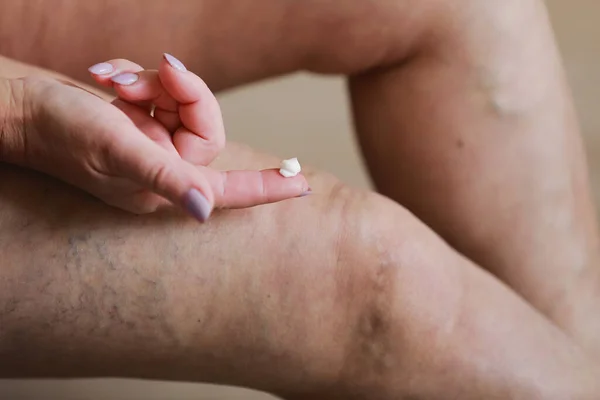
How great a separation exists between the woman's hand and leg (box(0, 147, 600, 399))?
26 mm

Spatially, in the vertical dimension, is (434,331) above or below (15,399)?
above

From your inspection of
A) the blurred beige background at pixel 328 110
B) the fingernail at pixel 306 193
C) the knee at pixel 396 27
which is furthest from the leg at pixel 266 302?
the blurred beige background at pixel 328 110

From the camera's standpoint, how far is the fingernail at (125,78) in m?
0.45

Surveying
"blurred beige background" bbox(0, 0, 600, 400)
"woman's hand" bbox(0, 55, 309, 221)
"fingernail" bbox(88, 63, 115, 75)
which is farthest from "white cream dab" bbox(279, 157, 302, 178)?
"blurred beige background" bbox(0, 0, 600, 400)

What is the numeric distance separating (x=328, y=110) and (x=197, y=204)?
77 centimetres

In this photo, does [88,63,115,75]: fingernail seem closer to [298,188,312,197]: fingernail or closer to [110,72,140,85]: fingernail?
[110,72,140,85]: fingernail

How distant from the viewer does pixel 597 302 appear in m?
0.65

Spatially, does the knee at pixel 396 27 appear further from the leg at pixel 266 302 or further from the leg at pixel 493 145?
the leg at pixel 266 302

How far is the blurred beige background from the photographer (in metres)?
1.08

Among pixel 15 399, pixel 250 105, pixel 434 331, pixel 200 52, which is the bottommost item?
pixel 15 399

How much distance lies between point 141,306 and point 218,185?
0.09 m

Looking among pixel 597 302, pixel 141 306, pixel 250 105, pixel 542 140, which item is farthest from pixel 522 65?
pixel 250 105

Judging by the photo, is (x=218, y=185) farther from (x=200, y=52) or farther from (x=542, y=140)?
(x=542, y=140)

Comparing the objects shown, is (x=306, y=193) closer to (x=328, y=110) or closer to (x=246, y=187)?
(x=246, y=187)
